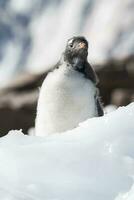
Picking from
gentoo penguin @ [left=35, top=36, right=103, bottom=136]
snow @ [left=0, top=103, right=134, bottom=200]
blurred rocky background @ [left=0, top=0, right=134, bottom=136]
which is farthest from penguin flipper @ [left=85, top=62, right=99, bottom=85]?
blurred rocky background @ [left=0, top=0, right=134, bottom=136]

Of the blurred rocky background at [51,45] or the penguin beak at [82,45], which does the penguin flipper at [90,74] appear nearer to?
the penguin beak at [82,45]

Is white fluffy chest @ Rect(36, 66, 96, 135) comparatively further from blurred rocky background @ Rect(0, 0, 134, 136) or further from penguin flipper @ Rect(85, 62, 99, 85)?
blurred rocky background @ Rect(0, 0, 134, 136)

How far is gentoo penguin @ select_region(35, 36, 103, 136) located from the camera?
4414 millimetres

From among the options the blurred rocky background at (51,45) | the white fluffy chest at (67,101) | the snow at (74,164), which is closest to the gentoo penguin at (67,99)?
the white fluffy chest at (67,101)

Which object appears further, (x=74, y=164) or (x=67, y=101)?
(x=67, y=101)

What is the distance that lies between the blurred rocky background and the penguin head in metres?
8.82

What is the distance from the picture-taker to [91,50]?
25031 mm

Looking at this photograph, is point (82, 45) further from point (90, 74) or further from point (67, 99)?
point (67, 99)

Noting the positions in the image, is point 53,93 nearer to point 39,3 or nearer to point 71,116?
point 71,116

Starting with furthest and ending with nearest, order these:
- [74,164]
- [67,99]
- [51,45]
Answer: [51,45]
[67,99]
[74,164]

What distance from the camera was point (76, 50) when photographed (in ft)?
15.4

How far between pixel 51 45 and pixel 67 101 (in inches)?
1031

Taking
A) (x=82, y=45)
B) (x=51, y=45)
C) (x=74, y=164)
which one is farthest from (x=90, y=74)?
(x=51, y=45)

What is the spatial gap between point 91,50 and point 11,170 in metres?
22.6
